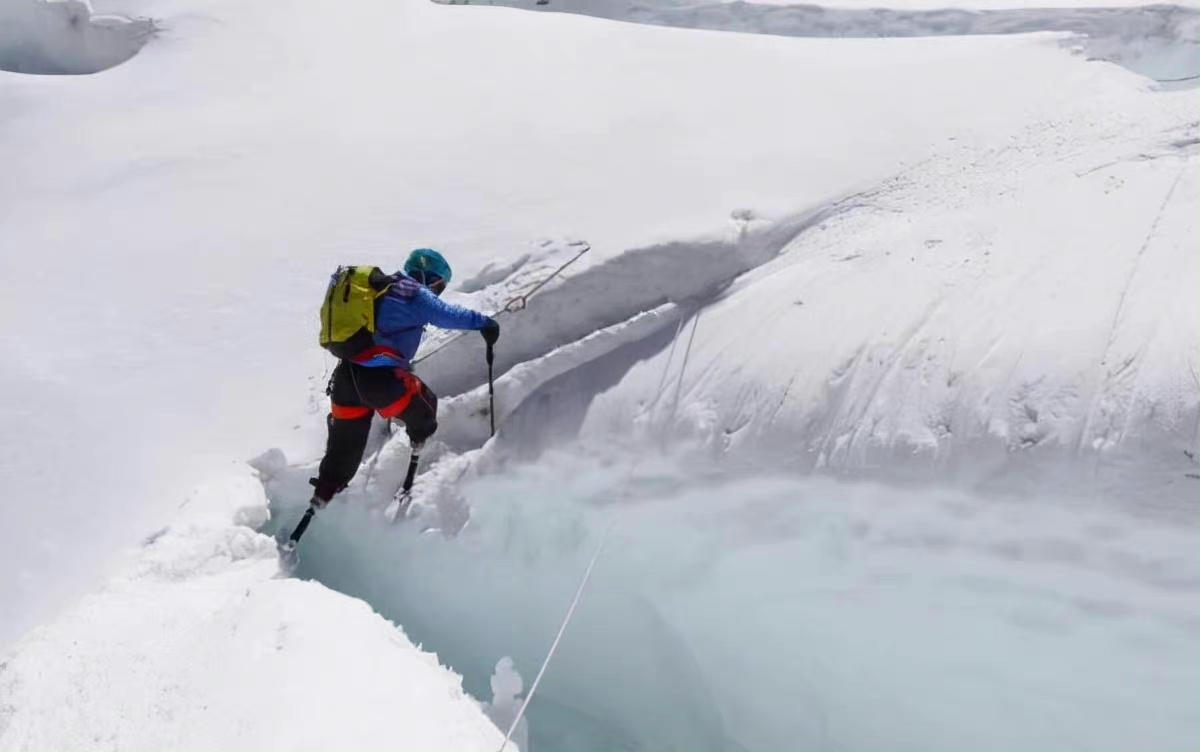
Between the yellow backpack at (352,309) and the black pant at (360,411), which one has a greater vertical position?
the yellow backpack at (352,309)

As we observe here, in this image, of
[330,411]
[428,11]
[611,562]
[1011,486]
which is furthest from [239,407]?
[428,11]

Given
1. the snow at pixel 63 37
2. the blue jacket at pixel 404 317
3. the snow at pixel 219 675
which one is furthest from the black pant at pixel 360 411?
the snow at pixel 63 37

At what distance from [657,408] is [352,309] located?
1278mm

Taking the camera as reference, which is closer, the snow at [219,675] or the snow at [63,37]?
the snow at [219,675]

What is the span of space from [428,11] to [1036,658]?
630 cm

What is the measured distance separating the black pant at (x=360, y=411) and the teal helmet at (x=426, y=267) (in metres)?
0.44

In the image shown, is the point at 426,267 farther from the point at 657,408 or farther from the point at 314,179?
the point at 314,179

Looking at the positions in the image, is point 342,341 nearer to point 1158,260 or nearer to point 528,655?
point 528,655

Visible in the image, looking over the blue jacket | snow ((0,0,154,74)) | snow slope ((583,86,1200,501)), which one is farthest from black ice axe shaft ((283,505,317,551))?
snow ((0,0,154,74))

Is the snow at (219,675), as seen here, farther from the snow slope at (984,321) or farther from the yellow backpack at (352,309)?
the snow slope at (984,321)

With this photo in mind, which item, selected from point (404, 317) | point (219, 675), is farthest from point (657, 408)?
point (219, 675)

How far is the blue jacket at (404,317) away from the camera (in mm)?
3295

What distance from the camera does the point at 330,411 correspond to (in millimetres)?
3830

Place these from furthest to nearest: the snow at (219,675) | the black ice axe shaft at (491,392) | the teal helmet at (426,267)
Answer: the teal helmet at (426,267), the black ice axe shaft at (491,392), the snow at (219,675)
